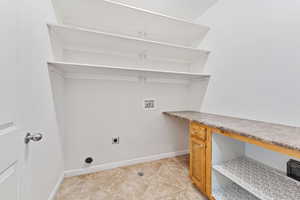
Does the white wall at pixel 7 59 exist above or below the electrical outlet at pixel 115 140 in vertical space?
above

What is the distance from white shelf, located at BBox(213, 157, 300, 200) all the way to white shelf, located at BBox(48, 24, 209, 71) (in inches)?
63.4

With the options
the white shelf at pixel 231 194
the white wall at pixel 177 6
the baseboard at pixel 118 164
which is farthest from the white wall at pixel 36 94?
the white shelf at pixel 231 194

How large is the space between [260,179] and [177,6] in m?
2.37

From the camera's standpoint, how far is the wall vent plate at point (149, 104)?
2147 millimetres

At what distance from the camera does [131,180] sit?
166cm

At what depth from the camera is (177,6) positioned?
184 centimetres

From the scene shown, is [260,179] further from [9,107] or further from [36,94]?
[36,94]

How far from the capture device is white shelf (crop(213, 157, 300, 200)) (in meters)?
0.90

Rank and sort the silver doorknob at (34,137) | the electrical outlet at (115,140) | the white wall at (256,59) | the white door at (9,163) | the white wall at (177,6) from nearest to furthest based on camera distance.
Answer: the white door at (9,163), the silver doorknob at (34,137), the white wall at (256,59), the white wall at (177,6), the electrical outlet at (115,140)

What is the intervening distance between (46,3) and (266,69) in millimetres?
2417

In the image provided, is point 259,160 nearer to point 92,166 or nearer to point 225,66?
point 225,66

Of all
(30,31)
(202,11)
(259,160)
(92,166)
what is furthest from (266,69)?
(92,166)

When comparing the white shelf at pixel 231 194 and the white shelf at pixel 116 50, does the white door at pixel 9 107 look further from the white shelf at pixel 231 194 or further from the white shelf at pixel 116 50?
the white shelf at pixel 231 194

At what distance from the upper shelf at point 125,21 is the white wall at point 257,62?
452mm
